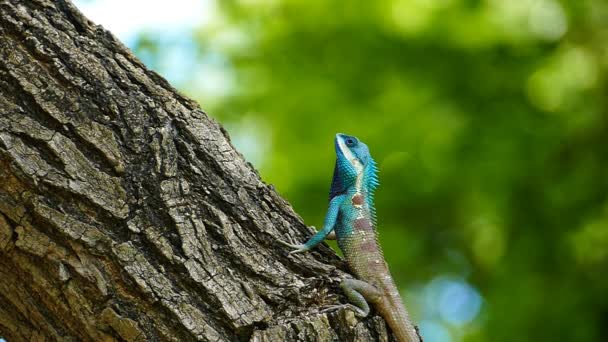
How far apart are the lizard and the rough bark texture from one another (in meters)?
0.12

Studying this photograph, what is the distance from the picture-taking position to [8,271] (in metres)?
3.43

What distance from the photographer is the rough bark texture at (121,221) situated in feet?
11.0

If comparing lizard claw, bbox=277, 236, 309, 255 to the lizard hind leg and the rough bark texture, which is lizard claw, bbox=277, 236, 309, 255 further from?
the lizard hind leg

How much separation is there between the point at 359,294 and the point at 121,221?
1094 millimetres

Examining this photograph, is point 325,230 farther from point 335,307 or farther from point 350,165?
point 350,165

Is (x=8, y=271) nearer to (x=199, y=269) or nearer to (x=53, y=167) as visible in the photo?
(x=53, y=167)

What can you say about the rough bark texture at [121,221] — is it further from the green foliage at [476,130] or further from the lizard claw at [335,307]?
the green foliage at [476,130]

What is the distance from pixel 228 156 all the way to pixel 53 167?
2.71 ft

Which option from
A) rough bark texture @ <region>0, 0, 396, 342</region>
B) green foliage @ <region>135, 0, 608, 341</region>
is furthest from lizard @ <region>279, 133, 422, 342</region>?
green foliage @ <region>135, 0, 608, 341</region>

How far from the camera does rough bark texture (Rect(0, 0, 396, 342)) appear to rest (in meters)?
3.35

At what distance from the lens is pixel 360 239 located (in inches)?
180

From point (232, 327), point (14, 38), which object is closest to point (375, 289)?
point (232, 327)

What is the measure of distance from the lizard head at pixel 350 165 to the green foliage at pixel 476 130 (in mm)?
3676

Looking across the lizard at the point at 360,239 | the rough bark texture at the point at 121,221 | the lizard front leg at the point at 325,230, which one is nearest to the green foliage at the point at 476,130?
the lizard at the point at 360,239
